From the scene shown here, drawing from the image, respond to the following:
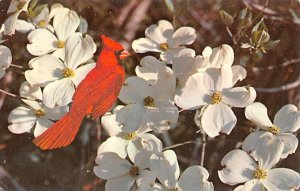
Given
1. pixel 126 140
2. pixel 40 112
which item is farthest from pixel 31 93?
pixel 126 140

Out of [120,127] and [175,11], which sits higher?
[175,11]

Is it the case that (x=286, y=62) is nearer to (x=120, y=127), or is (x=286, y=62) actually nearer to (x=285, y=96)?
(x=285, y=96)

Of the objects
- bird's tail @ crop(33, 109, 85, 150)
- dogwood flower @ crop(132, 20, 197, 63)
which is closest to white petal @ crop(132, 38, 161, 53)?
dogwood flower @ crop(132, 20, 197, 63)

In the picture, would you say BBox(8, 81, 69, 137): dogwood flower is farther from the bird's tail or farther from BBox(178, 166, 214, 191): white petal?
BBox(178, 166, 214, 191): white petal

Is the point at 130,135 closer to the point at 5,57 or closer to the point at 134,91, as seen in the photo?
the point at 134,91

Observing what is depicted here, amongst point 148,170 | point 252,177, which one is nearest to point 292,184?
point 252,177
